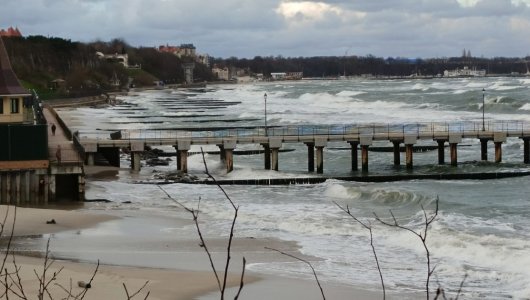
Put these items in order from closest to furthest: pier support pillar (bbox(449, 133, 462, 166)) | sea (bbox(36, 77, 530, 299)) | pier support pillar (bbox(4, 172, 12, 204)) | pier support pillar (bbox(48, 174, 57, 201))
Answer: sea (bbox(36, 77, 530, 299)) → pier support pillar (bbox(4, 172, 12, 204)) → pier support pillar (bbox(48, 174, 57, 201)) → pier support pillar (bbox(449, 133, 462, 166))

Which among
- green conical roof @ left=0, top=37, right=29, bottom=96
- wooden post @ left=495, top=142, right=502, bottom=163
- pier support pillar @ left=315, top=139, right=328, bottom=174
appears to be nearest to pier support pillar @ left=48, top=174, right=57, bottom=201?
green conical roof @ left=0, top=37, right=29, bottom=96

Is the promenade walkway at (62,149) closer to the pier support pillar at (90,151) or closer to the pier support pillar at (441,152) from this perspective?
the pier support pillar at (90,151)

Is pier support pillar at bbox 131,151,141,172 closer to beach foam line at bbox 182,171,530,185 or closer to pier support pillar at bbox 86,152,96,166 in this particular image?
pier support pillar at bbox 86,152,96,166

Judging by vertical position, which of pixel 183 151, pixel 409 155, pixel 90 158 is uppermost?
pixel 183 151

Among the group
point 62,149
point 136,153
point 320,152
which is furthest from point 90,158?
point 320,152

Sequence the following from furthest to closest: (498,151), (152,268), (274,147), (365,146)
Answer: (498,151) → (365,146) → (274,147) → (152,268)

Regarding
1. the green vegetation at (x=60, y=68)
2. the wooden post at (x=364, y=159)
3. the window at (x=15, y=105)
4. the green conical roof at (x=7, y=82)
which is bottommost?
the wooden post at (x=364, y=159)

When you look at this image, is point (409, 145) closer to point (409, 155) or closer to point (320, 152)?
point (409, 155)

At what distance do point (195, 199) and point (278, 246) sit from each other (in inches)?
381

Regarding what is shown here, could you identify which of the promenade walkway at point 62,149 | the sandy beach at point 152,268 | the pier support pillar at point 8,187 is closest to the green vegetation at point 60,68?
the promenade walkway at point 62,149

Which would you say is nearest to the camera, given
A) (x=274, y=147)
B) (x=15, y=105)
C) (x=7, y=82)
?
(x=15, y=105)

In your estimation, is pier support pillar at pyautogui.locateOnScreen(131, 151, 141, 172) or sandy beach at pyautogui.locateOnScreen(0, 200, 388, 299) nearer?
sandy beach at pyautogui.locateOnScreen(0, 200, 388, 299)

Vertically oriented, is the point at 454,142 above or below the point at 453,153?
above

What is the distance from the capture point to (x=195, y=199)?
1212 inches
